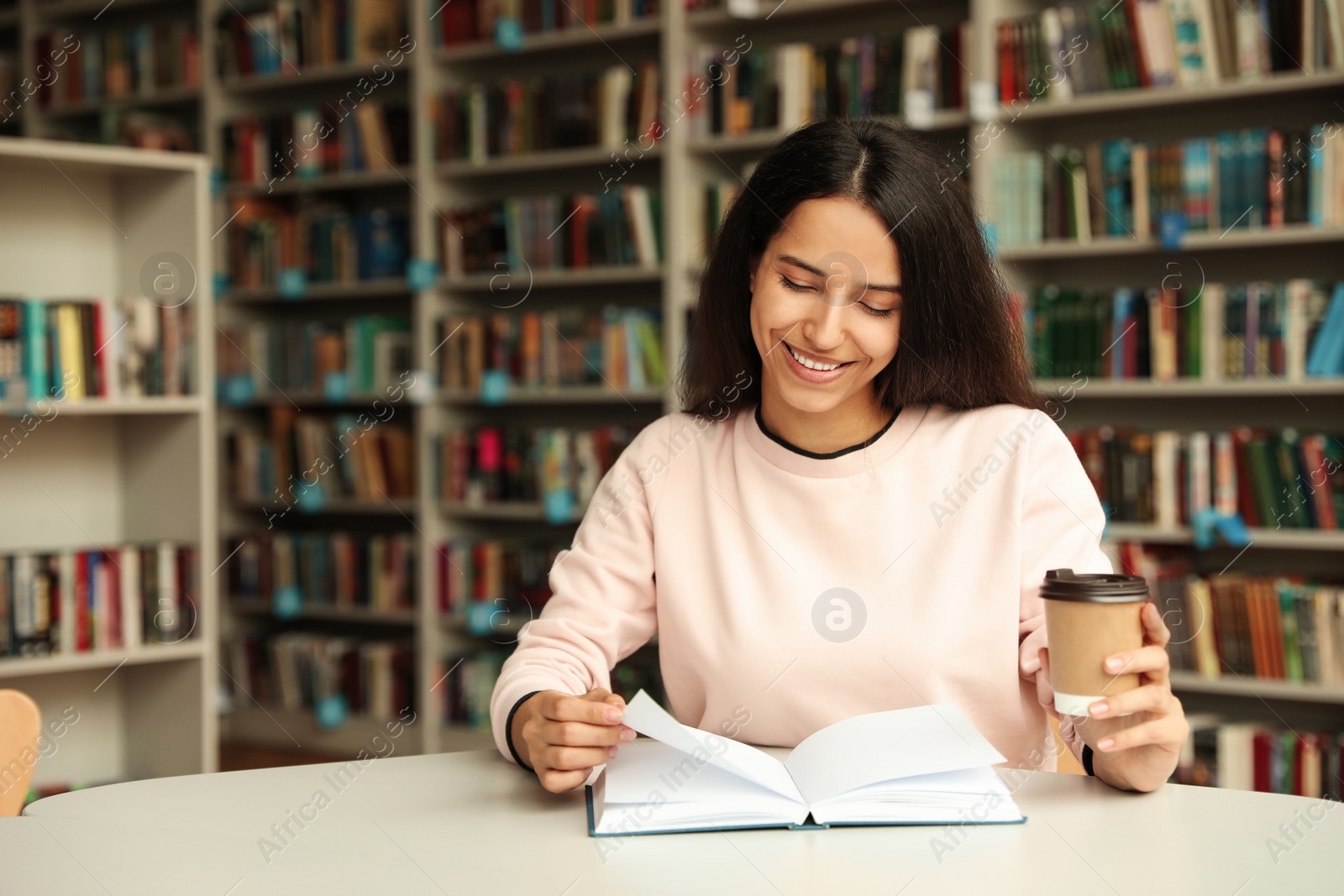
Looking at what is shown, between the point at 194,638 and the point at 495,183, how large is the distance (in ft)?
6.57

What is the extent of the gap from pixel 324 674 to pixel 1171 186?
120 inches

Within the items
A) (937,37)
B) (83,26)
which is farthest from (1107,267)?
(83,26)

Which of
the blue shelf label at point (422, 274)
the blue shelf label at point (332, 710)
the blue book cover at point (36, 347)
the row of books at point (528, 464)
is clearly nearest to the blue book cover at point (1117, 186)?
the row of books at point (528, 464)

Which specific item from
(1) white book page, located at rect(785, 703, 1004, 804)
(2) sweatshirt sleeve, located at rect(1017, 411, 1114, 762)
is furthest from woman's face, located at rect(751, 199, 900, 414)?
(1) white book page, located at rect(785, 703, 1004, 804)

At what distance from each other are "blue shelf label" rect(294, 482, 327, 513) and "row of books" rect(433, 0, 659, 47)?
1.55 metres

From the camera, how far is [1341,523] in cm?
285

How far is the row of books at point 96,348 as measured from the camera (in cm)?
251

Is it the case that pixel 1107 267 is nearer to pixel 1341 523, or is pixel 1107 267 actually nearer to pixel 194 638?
pixel 1341 523

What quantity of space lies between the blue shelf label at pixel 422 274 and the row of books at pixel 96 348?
1233 mm

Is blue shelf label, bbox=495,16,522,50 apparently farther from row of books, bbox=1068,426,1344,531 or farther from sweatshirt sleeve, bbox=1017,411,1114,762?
sweatshirt sleeve, bbox=1017,411,1114,762

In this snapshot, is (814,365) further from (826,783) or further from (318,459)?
(318,459)

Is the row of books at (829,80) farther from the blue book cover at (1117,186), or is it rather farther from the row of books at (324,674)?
the row of books at (324,674)

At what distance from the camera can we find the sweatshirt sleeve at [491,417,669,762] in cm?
138

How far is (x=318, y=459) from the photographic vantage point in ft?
14.1
